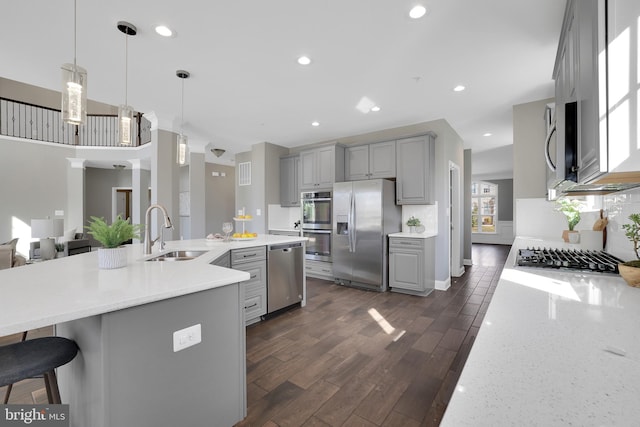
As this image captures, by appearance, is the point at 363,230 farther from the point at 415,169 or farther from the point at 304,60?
the point at 304,60

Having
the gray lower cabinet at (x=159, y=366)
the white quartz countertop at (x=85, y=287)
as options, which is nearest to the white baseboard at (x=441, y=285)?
the gray lower cabinet at (x=159, y=366)

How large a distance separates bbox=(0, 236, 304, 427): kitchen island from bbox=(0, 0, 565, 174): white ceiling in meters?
1.84

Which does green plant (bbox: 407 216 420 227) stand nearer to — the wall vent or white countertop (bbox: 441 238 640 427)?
white countertop (bbox: 441 238 640 427)

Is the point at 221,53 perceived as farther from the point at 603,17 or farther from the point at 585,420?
the point at 585,420

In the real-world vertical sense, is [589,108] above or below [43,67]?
below

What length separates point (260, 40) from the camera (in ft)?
7.68

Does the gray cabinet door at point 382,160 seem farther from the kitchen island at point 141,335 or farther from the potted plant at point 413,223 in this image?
the kitchen island at point 141,335

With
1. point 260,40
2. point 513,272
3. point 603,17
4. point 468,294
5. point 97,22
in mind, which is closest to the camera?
point 603,17

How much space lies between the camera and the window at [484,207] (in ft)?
34.1

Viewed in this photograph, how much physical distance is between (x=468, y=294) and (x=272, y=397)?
130 inches

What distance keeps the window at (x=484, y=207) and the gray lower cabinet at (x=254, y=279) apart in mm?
9655

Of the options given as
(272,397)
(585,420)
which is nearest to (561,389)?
(585,420)

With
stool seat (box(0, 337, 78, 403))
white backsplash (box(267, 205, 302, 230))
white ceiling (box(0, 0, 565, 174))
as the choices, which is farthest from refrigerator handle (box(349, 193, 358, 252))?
stool seat (box(0, 337, 78, 403))

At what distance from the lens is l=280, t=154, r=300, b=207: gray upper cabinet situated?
5617mm
